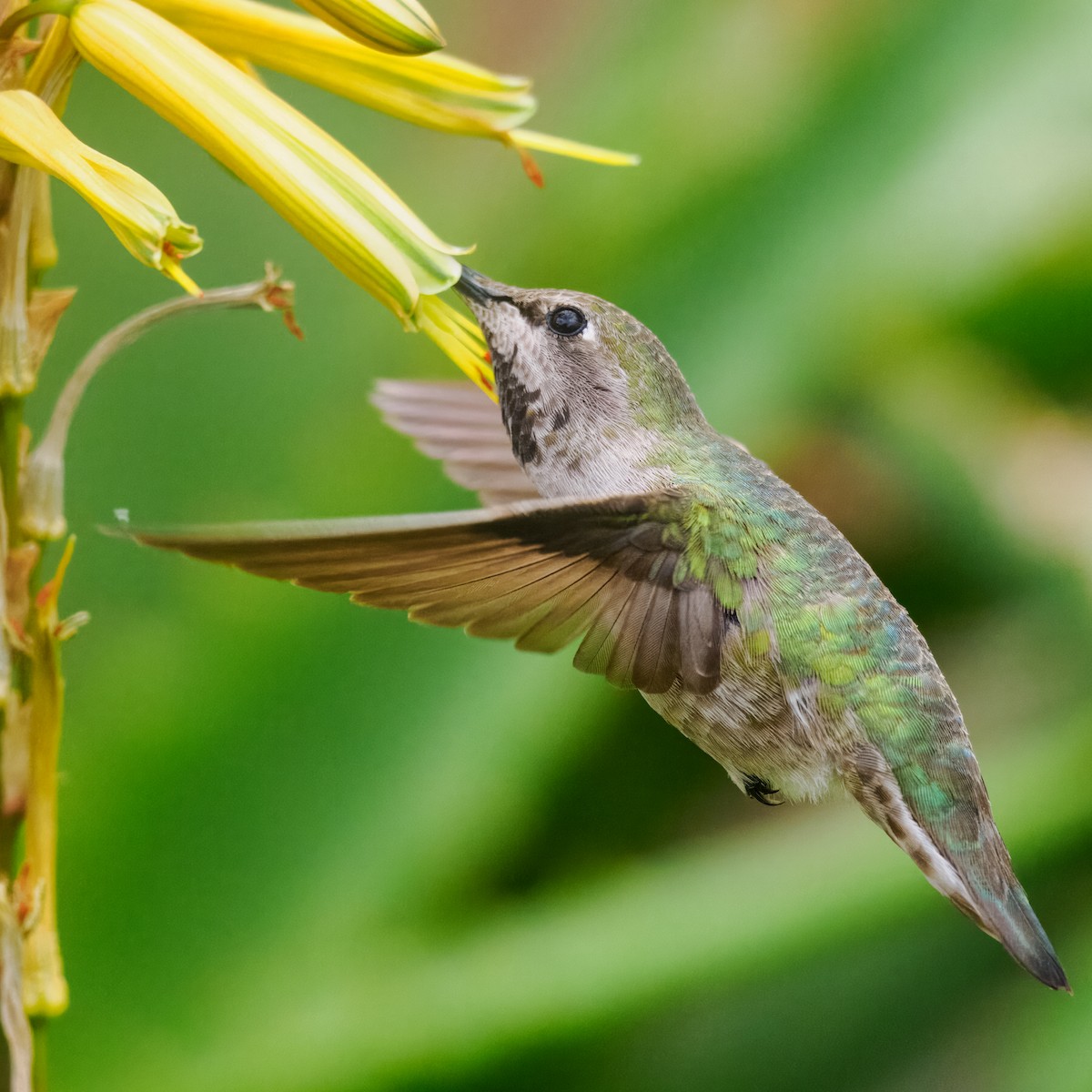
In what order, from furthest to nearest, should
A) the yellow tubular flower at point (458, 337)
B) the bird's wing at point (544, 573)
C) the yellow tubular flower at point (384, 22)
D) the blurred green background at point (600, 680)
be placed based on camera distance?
1. the blurred green background at point (600, 680)
2. the yellow tubular flower at point (458, 337)
3. the yellow tubular flower at point (384, 22)
4. the bird's wing at point (544, 573)

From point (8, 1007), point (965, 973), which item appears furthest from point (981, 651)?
point (8, 1007)

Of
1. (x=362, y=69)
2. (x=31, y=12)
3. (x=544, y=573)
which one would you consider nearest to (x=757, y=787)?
(x=544, y=573)

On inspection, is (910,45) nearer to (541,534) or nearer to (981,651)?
(981,651)

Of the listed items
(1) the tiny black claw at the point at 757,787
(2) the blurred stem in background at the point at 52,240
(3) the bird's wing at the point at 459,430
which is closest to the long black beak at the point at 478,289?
(2) the blurred stem in background at the point at 52,240

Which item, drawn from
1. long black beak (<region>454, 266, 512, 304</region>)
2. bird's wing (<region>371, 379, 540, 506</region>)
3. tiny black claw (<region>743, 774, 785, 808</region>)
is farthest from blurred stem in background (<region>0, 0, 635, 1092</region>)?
tiny black claw (<region>743, 774, 785, 808</region>)

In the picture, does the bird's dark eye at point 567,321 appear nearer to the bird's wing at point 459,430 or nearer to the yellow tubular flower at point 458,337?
the yellow tubular flower at point 458,337
